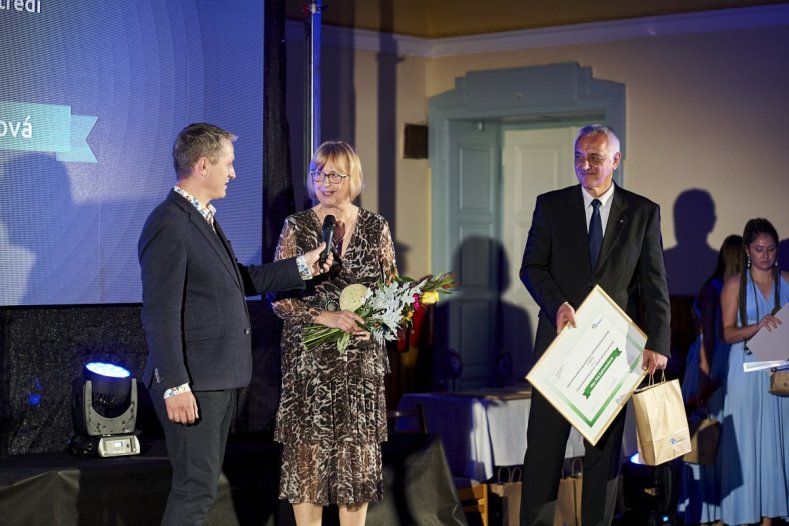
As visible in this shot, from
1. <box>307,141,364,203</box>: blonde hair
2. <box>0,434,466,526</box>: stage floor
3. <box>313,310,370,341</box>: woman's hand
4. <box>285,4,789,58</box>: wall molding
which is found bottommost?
<box>0,434,466,526</box>: stage floor

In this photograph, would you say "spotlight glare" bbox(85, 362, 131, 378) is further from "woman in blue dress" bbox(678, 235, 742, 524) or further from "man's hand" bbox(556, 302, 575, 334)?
"woman in blue dress" bbox(678, 235, 742, 524)

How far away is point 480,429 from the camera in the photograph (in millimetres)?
5613

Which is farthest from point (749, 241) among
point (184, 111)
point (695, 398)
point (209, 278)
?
point (209, 278)

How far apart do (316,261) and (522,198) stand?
5030 mm

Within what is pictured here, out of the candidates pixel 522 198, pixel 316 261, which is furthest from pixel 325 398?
pixel 522 198

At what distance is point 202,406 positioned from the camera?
3.53m

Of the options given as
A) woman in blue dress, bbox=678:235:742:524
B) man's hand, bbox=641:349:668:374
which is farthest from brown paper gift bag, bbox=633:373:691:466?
woman in blue dress, bbox=678:235:742:524

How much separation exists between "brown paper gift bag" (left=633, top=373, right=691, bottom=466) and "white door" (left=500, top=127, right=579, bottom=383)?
4.25 metres

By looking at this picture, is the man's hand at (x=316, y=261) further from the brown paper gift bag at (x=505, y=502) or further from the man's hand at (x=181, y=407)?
the brown paper gift bag at (x=505, y=502)

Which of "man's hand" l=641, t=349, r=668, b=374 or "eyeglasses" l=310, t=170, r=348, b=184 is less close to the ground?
"eyeglasses" l=310, t=170, r=348, b=184

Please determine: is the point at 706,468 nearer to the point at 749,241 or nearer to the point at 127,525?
the point at 749,241

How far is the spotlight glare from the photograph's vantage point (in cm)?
462

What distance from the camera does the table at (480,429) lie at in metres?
5.62

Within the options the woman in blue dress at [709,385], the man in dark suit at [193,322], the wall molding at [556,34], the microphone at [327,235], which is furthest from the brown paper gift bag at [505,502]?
the wall molding at [556,34]
